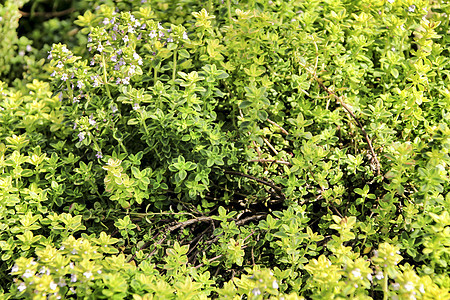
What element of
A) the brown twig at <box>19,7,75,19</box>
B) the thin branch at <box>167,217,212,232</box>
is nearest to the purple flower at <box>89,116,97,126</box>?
the thin branch at <box>167,217,212,232</box>

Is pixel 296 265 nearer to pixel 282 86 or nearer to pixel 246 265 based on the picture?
pixel 246 265

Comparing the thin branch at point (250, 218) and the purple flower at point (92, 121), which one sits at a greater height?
the purple flower at point (92, 121)

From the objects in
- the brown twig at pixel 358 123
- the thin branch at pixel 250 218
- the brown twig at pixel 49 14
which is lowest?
the thin branch at pixel 250 218

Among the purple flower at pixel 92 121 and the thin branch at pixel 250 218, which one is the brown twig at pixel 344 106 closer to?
the thin branch at pixel 250 218

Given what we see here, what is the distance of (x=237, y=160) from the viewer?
2.52 metres

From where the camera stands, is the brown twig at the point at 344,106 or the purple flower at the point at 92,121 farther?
the brown twig at the point at 344,106

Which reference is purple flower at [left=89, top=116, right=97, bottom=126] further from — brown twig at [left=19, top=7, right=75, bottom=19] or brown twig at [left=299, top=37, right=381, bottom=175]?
brown twig at [left=19, top=7, right=75, bottom=19]

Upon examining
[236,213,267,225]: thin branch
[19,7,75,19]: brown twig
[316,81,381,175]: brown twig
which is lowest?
[236,213,267,225]: thin branch

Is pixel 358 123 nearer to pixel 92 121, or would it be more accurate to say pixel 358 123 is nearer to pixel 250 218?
pixel 250 218

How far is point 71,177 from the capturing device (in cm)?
260

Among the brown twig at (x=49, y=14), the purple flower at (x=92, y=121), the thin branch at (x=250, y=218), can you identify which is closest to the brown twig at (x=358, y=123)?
the thin branch at (x=250, y=218)

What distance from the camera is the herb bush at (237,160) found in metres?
2.14

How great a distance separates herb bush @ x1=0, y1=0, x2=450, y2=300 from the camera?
2.14 metres

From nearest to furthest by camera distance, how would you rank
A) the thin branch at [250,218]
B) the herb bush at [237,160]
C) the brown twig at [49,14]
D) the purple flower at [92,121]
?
the herb bush at [237,160] < the purple flower at [92,121] < the thin branch at [250,218] < the brown twig at [49,14]
